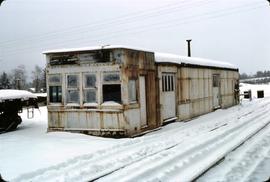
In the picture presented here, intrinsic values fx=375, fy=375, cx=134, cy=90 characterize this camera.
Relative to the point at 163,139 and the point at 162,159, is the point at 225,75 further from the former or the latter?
the point at 162,159

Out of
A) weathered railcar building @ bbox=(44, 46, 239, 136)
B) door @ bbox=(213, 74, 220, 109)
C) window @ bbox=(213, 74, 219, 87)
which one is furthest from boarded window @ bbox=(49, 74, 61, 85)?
window @ bbox=(213, 74, 219, 87)

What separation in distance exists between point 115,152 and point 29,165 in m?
2.46

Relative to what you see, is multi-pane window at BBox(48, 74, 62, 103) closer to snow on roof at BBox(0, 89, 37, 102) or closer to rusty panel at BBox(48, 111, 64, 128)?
rusty panel at BBox(48, 111, 64, 128)

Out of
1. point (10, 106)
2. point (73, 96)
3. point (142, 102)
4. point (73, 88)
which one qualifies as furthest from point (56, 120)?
point (142, 102)

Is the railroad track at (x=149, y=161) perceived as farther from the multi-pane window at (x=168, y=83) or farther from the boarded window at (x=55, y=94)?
the multi-pane window at (x=168, y=83)

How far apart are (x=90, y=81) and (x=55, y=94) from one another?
1855 millimetres

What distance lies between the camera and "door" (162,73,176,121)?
57.9ft

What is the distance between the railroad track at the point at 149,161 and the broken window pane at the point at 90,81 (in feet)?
9.97

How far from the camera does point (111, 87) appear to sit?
1422cm

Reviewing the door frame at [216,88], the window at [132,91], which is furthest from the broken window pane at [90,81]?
the door frame at [216,88]

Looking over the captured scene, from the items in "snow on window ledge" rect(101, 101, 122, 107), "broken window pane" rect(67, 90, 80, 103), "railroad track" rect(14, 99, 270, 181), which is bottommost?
"railroad track" rect(14, 99, 270, 181)

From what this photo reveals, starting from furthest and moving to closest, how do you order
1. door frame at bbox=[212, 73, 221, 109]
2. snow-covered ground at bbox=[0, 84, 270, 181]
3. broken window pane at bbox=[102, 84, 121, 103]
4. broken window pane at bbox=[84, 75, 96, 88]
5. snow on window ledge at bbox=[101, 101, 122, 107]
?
door frame at bbox=[212, 73, 221, 109] < broken window pane at bbox=[84, 75, 96, 88] < broken window pane at bbox=[102, 84, 121, 103] < snow on window ledge at bbox=[101, 101, 122, 107] < snow-covered ground at bbox=[0, 84, 270, 181]

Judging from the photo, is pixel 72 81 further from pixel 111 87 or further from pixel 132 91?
pixel 132 91

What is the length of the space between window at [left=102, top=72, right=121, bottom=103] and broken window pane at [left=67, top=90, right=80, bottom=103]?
1.24 meters
